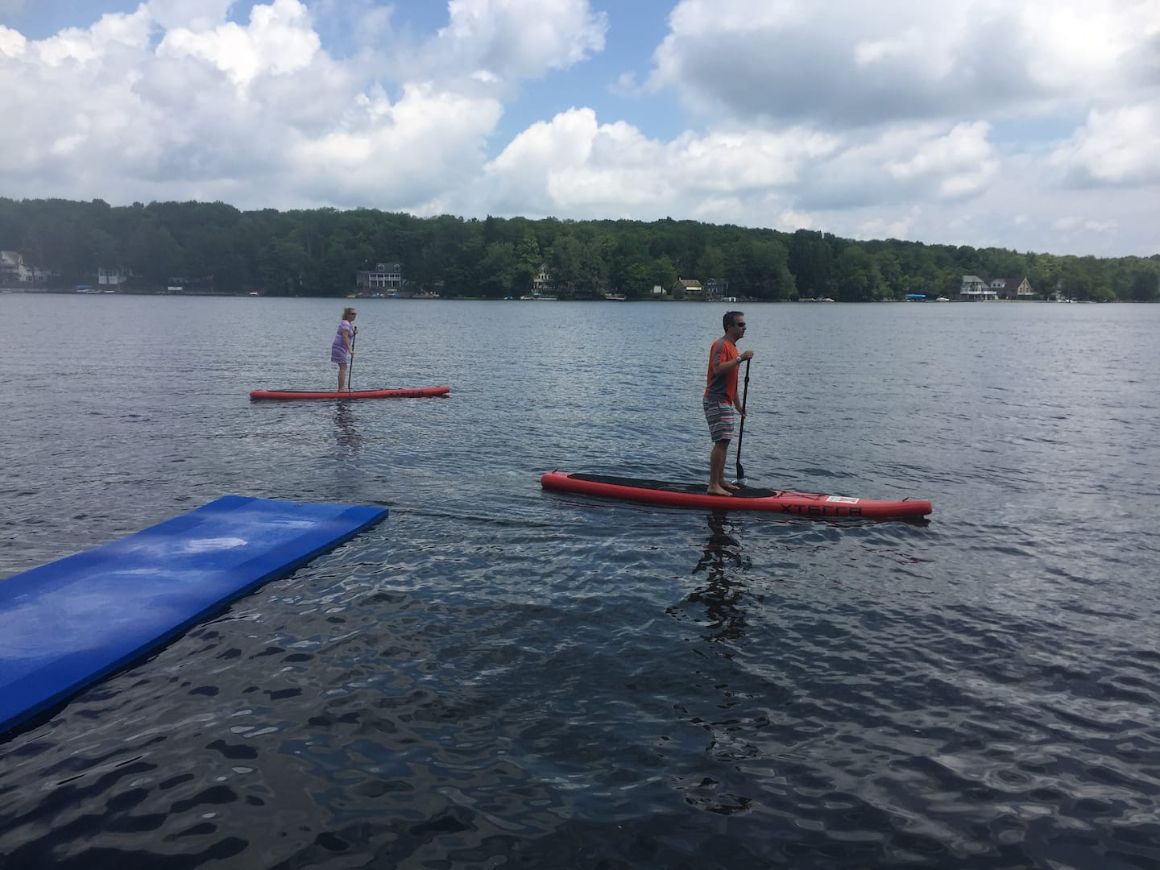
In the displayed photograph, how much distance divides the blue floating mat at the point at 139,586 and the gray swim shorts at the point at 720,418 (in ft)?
18.9

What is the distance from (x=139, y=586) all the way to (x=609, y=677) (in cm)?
572

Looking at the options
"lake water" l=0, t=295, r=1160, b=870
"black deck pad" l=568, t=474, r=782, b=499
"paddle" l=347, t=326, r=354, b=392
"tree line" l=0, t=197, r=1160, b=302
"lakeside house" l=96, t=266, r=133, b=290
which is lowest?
"lake water" l=0, t=295, r=1160, b=870

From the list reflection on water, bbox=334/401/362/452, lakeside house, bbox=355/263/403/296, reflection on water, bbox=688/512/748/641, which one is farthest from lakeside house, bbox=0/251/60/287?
reflection on water, bbox=688/512/748/641

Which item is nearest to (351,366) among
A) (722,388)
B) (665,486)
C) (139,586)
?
(665,486)

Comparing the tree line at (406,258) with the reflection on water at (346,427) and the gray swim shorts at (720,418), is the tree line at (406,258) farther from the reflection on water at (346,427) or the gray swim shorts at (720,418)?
the gray swim shorts at (720,418)

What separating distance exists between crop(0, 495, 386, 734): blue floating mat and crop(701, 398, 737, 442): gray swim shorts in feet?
18.9

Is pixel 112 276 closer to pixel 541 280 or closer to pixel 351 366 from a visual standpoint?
pixel 541 280

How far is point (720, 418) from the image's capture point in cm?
1337

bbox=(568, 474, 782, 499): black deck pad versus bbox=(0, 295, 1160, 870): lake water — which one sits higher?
bbox=(568, 474, 782, 499): black deck pad

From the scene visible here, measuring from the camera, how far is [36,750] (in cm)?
635

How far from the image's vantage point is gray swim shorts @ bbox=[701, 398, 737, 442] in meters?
13.3

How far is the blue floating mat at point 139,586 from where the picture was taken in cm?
731

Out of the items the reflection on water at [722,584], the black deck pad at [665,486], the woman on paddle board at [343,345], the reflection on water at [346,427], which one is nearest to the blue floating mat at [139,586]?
the black deck pad at [665,486]

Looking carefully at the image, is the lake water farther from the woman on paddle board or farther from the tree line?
the tree line
